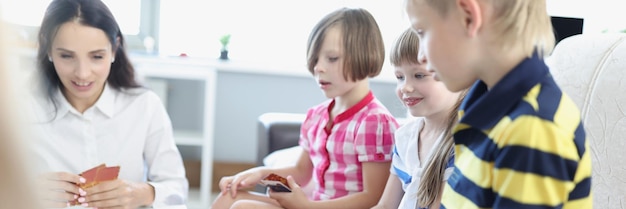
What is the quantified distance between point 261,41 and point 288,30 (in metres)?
0.17

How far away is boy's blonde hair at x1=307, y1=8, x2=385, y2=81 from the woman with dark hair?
0.50 metres

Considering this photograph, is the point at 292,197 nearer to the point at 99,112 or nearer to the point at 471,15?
→ the point at 99,112

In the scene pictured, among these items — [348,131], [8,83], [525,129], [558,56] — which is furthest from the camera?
[348,131]

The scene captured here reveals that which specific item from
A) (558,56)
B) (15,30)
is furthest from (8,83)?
(558,56)

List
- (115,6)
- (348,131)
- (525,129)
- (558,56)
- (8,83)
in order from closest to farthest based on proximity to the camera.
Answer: (8,83) < (525,129) < (558,56) < (348,131) < (115,6)

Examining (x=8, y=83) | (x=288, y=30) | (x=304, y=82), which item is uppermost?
(x=8, y=83)

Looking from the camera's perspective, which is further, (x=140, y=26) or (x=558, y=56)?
(x=140, y=26)

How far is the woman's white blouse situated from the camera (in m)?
1.80

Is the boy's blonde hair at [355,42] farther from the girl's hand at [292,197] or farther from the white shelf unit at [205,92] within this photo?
the white shelf unit at [205,92]

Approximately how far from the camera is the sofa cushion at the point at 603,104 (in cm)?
144

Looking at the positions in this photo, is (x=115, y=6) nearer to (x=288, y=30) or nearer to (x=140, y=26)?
(x=140, y=26)

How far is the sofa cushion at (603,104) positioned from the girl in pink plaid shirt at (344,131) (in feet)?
1.52

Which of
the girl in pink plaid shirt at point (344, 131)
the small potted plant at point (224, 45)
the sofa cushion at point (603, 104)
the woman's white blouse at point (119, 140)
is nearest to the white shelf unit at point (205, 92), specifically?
the small potted plant at point (224, 45)

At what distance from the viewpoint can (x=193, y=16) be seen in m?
3.82
